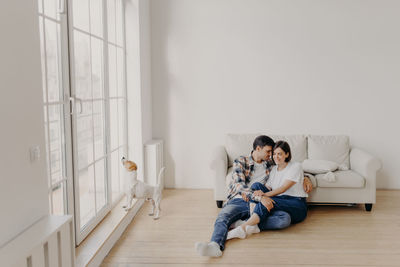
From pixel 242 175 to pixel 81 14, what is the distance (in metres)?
2.08

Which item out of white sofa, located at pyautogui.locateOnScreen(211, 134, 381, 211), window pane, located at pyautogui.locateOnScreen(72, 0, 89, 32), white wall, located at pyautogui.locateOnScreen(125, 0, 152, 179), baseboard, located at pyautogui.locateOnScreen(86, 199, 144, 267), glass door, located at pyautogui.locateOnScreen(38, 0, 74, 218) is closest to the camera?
glass door, located at pyautogui.locateOnScreen(38, 0, 74, 218)

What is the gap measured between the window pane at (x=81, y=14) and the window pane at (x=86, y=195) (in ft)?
3.83

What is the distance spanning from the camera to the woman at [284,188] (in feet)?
13.1

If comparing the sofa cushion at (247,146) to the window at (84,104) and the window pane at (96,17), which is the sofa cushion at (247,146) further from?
the window pane at (96,17)

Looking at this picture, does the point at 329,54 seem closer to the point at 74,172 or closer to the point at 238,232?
the point at 238,232

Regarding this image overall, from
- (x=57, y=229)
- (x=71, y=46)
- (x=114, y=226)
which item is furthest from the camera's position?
(x=114, y=226)

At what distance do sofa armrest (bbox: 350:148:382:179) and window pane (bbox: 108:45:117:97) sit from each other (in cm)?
270

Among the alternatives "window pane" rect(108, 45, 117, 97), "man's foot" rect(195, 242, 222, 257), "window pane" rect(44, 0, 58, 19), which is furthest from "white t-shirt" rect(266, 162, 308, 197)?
"window pane" rect(44, 0, 58, 19)

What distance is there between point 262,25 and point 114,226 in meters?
3.02

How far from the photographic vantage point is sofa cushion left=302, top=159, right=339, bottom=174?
4.47m

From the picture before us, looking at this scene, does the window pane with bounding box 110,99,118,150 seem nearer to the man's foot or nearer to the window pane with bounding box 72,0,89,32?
the window pane with bounding box 72,0,89,32

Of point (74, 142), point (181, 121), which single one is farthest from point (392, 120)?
point (74, 142)

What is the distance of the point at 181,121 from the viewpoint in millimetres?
5422

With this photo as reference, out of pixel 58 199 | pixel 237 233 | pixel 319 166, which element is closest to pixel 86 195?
pixel 58 199
